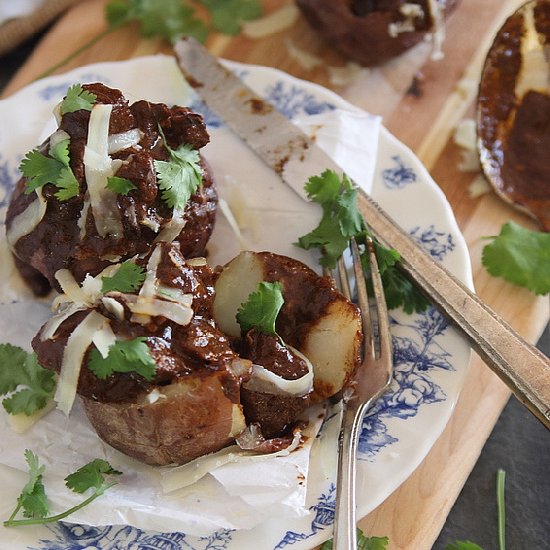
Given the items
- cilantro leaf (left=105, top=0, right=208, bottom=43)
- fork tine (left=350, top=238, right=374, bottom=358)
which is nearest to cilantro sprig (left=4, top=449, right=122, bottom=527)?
fork tine (left=350, top=238, right=374, bottom=358)

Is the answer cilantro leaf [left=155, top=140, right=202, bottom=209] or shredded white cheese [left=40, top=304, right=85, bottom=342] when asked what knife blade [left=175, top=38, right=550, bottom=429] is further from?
shredded white cheese [left=40, top=304, right=85, bottom=342]

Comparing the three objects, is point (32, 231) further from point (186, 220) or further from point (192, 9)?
point (192, 9)

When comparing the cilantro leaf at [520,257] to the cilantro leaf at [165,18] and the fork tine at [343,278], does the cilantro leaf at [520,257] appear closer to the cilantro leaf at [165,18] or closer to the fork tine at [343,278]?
the fork tine at [343,278]

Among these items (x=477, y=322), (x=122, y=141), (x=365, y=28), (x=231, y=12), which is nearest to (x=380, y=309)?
(x=477, y=322)

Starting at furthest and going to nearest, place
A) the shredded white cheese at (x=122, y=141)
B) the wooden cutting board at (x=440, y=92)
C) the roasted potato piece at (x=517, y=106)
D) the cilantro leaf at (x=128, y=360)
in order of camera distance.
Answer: the roasted potato piece at (x=517, y=106), the wooden cutting board at (x=440, y=92), the shredded white cheese at (x=122, y=141), the cilantro leaf at (x=128, y=360)

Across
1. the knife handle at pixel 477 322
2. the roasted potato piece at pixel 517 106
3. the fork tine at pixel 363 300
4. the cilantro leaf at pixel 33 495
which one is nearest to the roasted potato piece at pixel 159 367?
the cilantro leaf at pixel 33 495

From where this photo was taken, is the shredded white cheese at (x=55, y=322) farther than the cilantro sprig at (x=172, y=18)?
No
